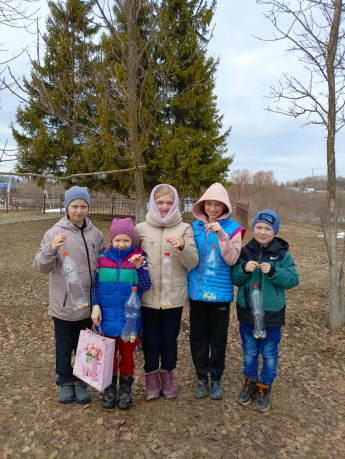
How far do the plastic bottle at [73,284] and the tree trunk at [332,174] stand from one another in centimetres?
324

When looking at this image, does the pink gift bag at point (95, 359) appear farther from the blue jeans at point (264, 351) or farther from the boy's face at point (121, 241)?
the blue jeans at point (264, 351)

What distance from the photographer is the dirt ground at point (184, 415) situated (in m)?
2.38

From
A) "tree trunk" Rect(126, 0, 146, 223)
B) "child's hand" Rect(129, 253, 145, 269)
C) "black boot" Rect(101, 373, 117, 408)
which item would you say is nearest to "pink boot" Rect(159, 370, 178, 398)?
"black boot" Rect(101, 373, 117, 408)

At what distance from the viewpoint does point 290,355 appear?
12.6ft

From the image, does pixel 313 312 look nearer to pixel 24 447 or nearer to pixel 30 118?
pixel 24 447

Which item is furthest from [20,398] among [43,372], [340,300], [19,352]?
[340,300]

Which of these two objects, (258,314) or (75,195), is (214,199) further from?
(75,195)

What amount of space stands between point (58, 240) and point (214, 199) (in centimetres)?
129

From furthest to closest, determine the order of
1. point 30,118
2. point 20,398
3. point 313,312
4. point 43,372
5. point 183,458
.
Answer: point 30,118 → point 313,312 → point 43,372 → point 20,398 → point 183,458

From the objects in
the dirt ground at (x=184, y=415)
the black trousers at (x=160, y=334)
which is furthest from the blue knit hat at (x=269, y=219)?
the dirt ground at (x=184, y=415)

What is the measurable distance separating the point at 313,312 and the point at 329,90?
3204mm

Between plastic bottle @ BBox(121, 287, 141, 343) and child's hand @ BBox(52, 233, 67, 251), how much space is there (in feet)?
2.16

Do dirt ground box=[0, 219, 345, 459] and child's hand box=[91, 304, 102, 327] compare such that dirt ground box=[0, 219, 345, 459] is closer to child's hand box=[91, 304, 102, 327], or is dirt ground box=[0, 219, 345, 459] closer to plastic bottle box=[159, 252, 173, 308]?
child's hand box=[91, 304, 102, 327]

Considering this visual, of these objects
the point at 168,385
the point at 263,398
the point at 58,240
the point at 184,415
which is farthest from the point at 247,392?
the point at 58,240
